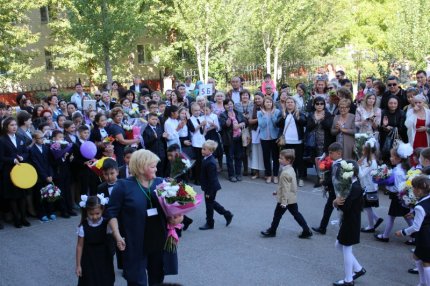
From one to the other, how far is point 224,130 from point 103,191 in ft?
18.8

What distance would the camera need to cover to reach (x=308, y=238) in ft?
26.4

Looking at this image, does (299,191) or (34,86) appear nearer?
(299,191)

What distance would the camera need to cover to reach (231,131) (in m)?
12.1

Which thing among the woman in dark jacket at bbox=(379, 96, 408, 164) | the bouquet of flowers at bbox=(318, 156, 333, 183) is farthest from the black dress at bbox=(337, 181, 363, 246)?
the woman in dark jacket at bbox=(379, 96, 408, 164)

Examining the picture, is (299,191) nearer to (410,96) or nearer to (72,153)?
(410,96)

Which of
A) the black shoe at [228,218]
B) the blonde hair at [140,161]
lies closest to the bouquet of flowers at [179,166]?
the black shoe at [228,218]

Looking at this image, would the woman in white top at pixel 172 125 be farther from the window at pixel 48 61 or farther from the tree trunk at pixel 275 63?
the window at pixel 48 61

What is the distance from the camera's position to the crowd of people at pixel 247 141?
24.4ft

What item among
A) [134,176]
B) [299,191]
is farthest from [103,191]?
[299,191]

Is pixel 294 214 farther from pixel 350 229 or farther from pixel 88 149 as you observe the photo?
pixel 88 149

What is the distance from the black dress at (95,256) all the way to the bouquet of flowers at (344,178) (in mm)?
2929

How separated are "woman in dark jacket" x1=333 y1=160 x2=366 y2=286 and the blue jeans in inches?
225

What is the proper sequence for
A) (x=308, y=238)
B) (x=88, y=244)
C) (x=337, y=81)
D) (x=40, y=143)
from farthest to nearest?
(x=337, y=81), (x=40, y=143), (x=308, y=238), (x=88, y=244)

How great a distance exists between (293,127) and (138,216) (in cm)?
688
